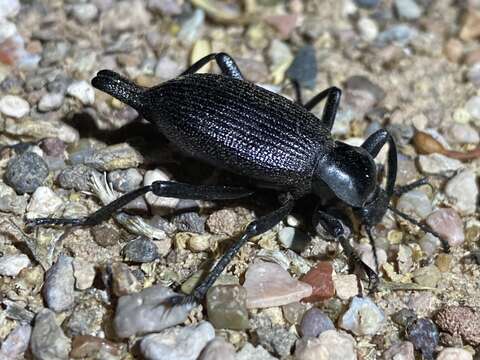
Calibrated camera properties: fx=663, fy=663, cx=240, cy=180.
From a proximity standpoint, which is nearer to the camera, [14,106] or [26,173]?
[26,173]

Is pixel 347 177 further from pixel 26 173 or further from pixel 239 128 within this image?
pixel 26 173

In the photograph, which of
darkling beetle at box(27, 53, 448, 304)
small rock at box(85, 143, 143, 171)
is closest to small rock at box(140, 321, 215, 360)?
darkling beetle at box(27, 53, 448, 304)

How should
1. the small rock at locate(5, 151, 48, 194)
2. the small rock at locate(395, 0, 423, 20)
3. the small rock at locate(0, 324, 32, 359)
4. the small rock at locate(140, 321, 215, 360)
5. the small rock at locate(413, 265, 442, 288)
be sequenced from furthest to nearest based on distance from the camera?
the small rock at locate(395, 0, 423, 20) < the small rock at locate(5, 151, 48, 194) < the small rock at locate(413, 265, 442, 288) < the small rock at locate(0, 324, 32, 359) < the small rock at locate(140, 321, 215, 360)

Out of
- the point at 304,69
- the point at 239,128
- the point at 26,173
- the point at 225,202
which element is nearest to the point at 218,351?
the point at 225,202

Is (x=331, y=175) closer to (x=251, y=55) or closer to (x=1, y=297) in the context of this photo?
(x=251, y=55)

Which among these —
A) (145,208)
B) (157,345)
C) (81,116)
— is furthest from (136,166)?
(157,345)

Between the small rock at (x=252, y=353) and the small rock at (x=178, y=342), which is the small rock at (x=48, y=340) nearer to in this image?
the small rock at (x=178, y=342)

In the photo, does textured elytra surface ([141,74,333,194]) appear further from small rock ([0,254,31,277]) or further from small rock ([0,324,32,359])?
small rock ([0,324,32,359])
